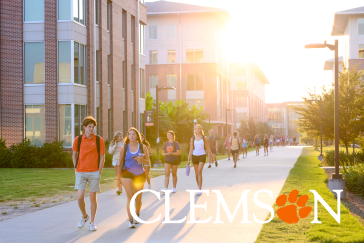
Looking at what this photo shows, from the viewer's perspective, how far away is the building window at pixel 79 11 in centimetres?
2616

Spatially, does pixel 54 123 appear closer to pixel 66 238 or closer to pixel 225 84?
pixel 66 238

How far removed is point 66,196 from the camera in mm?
12344

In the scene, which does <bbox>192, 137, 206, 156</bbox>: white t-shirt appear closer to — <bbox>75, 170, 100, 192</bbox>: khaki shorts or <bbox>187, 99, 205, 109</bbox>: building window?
<bbox>75, 170, 100, 192</bbox>: khaki shorts

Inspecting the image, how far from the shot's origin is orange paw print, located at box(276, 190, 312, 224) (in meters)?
8.73

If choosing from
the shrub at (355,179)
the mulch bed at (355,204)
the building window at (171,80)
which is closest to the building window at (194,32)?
the building window at (171,80)

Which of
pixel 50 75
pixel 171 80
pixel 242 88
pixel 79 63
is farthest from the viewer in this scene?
pixel 242 88

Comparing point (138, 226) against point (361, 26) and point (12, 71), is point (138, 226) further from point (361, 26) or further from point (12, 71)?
point (361, 26)

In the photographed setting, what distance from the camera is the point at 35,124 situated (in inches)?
1006

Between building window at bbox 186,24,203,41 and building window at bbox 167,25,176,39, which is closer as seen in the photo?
building window at bbox 186,24,203,41

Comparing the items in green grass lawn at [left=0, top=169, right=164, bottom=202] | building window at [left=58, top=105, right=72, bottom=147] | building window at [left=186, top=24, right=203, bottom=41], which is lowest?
green grass lawn at [left=0, top=169, right=164, bottom=202]

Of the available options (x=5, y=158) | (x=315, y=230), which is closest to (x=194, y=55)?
(x=5, y=158)

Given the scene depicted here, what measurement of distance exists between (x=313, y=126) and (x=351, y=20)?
3492 cm

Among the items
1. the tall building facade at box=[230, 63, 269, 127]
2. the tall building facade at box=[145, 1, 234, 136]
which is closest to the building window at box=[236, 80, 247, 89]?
the tall building facade at box=[230, 63, 269, 127]

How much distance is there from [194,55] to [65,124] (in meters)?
37.9
